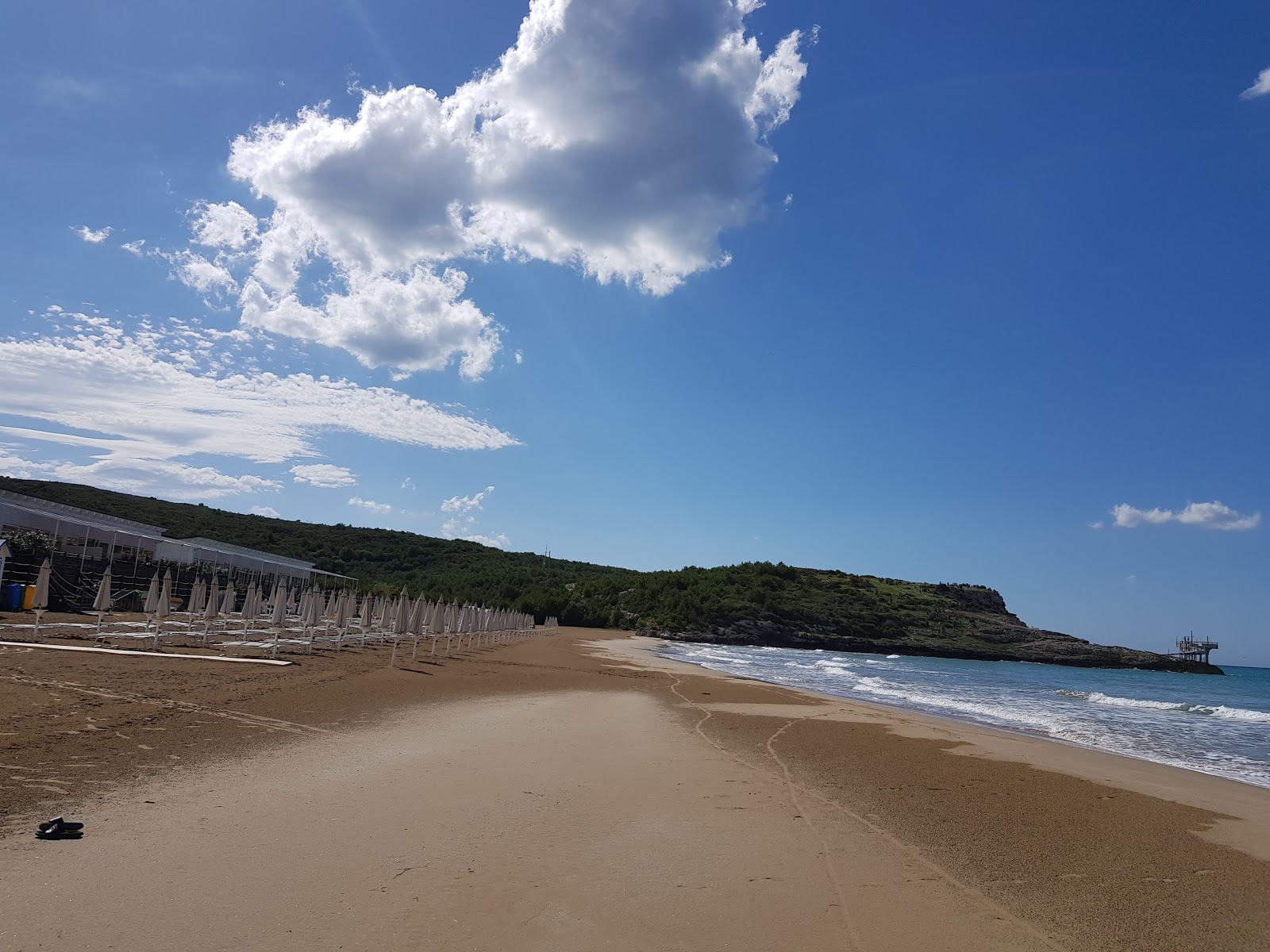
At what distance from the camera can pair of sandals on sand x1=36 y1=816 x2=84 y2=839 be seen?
4.96 metres

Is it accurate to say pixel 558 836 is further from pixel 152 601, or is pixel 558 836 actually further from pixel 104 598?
pixel 152 601

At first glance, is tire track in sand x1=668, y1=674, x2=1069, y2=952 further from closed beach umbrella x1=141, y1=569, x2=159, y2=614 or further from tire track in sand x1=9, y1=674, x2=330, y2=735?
closed beach umbrella x1=141, y1=569, x2=159, y2=614

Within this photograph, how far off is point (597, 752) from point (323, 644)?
16179mm

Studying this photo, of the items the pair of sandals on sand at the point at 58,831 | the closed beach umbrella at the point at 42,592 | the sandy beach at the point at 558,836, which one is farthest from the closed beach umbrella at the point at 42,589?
the pair of sandals on sand at the point at 58,831

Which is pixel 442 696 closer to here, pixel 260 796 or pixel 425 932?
pixel 260 796

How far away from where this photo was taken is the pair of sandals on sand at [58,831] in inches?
195

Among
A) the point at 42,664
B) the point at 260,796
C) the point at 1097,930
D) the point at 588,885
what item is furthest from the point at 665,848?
the point at 42,664

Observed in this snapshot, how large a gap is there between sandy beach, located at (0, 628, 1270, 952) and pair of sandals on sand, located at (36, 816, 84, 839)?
71 millimetres

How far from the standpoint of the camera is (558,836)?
6.11 meters

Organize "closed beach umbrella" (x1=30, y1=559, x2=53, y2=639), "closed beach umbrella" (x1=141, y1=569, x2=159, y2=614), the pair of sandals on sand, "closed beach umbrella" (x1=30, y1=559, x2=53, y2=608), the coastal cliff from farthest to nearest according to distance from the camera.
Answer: the coastal cliff
"closed beach umbrella" (x1=141, y1=569, x2=159, y2=614)
"closed beach umbrella" (x1=30, y1=559, x2=53, y2=608)
"closed beach umbrella" (x1=30, y1=559, x2=53, y2=639)
the pair of sandals on sand

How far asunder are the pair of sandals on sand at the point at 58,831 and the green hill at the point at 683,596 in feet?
185

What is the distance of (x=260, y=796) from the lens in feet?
21.1

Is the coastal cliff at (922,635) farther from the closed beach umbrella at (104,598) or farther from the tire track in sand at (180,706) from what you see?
the tire track in sand at (180,706)

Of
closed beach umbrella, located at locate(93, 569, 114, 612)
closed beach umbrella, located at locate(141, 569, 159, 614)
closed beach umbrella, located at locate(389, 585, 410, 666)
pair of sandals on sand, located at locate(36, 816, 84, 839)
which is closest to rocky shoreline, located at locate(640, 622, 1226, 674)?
closed beach umbrella, located at locate(389, 585, 410, 666)
